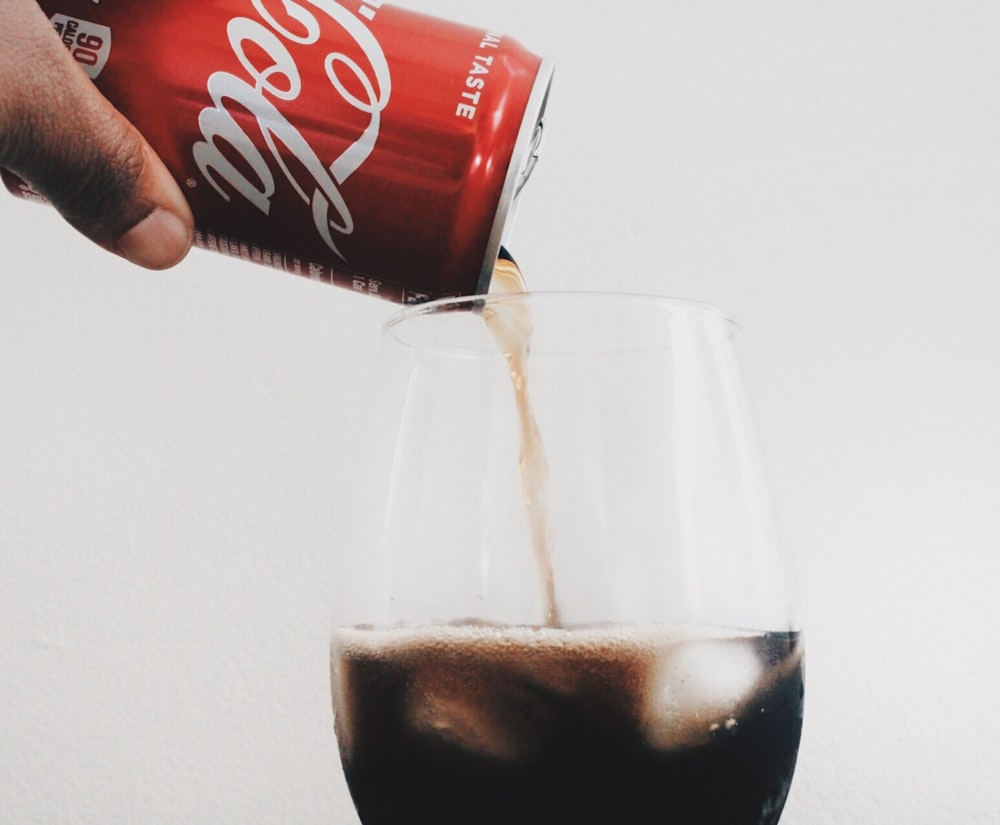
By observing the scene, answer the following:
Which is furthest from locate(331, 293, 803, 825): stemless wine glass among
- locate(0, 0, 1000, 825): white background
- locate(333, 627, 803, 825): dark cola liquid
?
locate(0, 0, 1000, 825): white background

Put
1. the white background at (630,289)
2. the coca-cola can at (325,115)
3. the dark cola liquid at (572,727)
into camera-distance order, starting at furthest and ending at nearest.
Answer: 1. the white background at (630,289)
2. the coca-cola can at (325,115)
3. the dark cola liquid at (572,727)

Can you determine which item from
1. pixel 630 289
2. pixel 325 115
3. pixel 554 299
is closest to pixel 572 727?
pixel 554 299

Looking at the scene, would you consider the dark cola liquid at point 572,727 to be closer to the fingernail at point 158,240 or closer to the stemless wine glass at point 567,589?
the stemless wine glass at point 567,589

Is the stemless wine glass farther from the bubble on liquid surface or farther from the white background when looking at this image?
the white background

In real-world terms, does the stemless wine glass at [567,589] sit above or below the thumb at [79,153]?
below

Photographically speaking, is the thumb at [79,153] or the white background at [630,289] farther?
the white background at [630,289]

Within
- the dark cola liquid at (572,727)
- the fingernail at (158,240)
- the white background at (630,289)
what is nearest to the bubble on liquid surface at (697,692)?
the dark cola liquid at (572,727)
